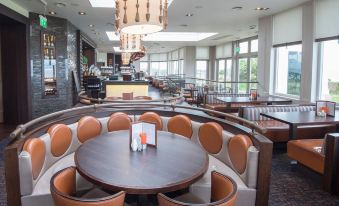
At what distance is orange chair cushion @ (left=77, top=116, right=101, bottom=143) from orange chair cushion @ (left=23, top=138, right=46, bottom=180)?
74cm

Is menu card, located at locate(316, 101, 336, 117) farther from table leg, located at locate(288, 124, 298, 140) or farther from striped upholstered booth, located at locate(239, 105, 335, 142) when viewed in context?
table leg, located at locate(288, 124, 298, 140)

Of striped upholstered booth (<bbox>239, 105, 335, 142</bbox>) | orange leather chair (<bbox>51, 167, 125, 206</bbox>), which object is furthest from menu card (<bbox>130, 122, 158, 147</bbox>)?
striped upholstered booth (<bbox>239, 105, 335, 142</bbox>)

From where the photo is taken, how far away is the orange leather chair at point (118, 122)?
3573mm

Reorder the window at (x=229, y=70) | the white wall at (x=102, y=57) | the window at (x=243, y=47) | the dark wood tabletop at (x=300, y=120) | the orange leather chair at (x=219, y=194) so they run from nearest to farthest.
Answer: the orange leather chair at (x=219, y=194) → the dark wood tabletop at (x=300, y=120) → the window at (x=243, y=47) → the window at (x=229, y=70) → the white wall at (x=102, y=57)

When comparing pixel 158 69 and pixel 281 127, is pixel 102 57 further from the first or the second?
pixel 281 127

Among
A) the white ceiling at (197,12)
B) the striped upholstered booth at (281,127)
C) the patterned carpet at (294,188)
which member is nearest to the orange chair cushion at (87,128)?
the patterned carpet at (294,188)

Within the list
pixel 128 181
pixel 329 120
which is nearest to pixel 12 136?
pixel 128 181

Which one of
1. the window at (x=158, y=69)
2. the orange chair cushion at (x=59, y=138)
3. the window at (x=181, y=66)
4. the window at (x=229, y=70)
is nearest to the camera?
the orange chair cushion at (x=59, y=138)

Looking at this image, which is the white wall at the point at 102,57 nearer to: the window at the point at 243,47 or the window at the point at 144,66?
the window at the point at 144,66

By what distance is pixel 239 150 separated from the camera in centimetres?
257

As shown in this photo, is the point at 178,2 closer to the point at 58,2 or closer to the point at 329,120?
the point at 58,2

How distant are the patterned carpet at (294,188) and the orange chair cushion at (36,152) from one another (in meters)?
0.91

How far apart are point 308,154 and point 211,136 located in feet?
5.27

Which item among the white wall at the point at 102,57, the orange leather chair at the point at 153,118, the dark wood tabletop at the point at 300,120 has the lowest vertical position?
the dark wood tabletop at the point at 300,120
